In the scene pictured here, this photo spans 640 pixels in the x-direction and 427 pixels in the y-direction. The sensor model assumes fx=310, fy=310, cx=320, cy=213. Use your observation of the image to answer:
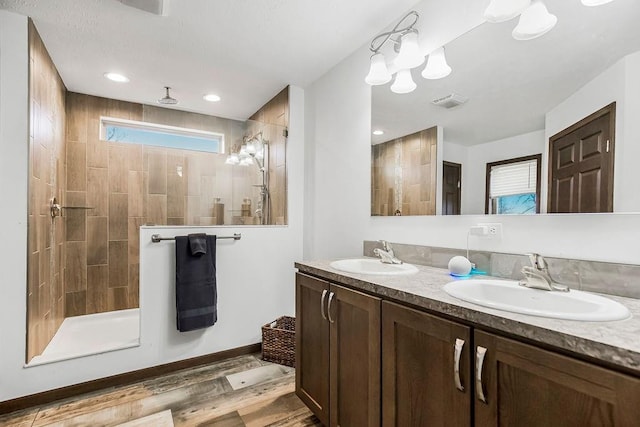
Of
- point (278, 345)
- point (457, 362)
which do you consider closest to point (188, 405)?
point (278, 345)

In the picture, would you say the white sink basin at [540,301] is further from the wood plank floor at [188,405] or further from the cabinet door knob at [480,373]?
the wood plank floor at [188,405]

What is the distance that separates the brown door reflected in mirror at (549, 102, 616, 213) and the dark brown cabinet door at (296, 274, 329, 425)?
107 centimetres

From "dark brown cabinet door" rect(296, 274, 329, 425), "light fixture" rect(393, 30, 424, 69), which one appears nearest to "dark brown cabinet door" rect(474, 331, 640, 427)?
"dark brown cabinet door" rect(296, 274, 329, 425)

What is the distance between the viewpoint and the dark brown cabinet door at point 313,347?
153 cm

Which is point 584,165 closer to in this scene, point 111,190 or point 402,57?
point 402,57

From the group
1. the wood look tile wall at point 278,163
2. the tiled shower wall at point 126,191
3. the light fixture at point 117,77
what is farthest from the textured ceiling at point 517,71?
the light fixture at point 117,77

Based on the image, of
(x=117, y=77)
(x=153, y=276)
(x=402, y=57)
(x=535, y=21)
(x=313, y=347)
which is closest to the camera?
(x=535, y=21)

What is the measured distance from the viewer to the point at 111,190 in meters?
3.06

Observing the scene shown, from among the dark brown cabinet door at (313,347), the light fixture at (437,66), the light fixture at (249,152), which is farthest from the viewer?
the light fixture at (249,152)

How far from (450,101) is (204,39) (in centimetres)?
163

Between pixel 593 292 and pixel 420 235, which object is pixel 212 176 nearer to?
pixel 420 235

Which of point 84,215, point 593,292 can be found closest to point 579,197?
point 593,292

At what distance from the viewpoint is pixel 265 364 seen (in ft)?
7.81

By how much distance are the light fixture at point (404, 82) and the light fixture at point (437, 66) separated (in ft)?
0.36
